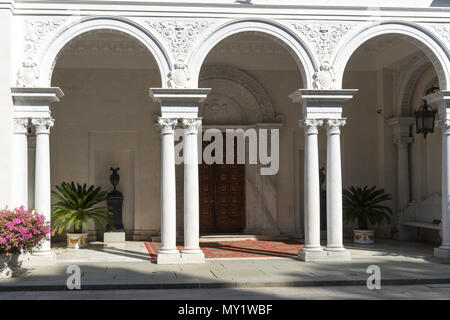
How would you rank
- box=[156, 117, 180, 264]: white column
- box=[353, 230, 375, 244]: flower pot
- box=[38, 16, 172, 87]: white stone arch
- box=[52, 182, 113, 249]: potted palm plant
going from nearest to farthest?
box=[38, 16, 172, 87]: white stone arch < box=[156, 117, 180, 264]: white column < box=[52, 182, 113, 249]: potted palm plant < box=[353, 230, 375, 244]: flower pot

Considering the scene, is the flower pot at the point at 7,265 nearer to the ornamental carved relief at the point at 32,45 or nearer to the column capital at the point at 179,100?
the ornamental carved relief at the point at 32,45

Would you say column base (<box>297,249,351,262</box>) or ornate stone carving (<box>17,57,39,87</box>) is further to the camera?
column base (<box>297,249,351,262</box>)

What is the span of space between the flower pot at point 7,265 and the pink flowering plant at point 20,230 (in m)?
0.16

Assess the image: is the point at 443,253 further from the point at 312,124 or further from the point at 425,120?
the point at 312,124

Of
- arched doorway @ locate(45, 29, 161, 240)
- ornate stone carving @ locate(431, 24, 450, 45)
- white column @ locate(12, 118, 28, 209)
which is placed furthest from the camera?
arched doorway @ locate(45, 29, 161, 240)

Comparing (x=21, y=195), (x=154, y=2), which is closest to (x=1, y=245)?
(x=21, y=195)

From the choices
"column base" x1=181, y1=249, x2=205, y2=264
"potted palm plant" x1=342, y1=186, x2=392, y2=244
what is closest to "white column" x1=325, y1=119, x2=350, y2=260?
"column base" x1=181, y1=249, x2=205, y2=264

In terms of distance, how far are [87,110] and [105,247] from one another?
13.4 feet

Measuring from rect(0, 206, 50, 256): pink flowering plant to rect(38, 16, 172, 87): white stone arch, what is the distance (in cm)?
290

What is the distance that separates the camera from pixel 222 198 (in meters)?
17.6

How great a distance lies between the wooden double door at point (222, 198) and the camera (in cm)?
1747

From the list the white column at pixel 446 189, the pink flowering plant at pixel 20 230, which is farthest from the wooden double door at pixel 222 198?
the pink flowering plant at pixel 20 230

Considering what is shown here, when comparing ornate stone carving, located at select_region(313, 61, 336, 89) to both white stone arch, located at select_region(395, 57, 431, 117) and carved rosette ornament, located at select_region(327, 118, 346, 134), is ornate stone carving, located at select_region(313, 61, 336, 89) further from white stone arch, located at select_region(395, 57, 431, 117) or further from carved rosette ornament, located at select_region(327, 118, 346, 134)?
white stone arch, located at select_region(395, 57, 431, 117)

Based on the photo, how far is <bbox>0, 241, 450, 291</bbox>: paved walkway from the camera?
397 inches
